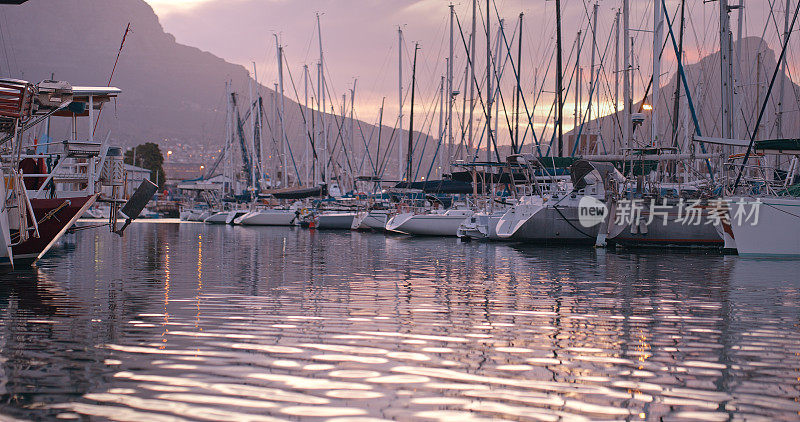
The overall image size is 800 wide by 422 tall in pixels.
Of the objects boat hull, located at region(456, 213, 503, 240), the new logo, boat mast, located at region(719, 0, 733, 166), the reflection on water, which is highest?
boat mast, located at region(719, 0, 733, 166)

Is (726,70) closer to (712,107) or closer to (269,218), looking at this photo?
(712,107)

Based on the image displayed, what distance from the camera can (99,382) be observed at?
7.37 m

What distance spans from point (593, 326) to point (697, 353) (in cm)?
228

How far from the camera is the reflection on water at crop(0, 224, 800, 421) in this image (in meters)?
6.65

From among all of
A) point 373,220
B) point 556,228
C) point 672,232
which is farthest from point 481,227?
point 373,220

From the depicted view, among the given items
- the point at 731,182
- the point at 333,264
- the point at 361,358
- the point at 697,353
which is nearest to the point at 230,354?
the point at 361,358

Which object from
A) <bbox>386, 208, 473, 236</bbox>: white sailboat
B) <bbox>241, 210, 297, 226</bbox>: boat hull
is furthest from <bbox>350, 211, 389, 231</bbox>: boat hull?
<bbox>241, 210, 297, 226</bbox>: boat hull

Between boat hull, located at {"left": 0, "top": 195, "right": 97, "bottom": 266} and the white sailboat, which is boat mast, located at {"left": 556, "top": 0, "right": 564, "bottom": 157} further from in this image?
boat hull, located at {"left": 0, "top": 195, "right": 97, "bottom": 266}

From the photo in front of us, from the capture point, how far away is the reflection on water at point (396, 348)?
21.8 feet

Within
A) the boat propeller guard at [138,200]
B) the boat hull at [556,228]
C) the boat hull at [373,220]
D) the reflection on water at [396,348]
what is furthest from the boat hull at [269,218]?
the reflection on water at [396,348]

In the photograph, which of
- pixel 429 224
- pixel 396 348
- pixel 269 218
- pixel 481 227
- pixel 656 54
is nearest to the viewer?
pixel 396 348

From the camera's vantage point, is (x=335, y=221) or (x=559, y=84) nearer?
(x=559, y=84)

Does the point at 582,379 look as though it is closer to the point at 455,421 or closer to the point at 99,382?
the point at 455,421

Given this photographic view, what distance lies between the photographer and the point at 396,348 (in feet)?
30.7
